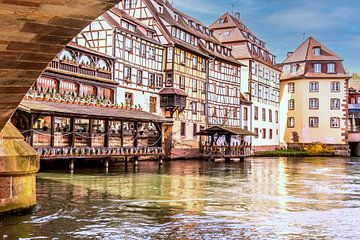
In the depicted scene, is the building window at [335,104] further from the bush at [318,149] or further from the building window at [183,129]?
the building window at [183,129]

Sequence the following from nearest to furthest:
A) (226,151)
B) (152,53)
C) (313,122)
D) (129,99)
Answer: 1. (129,99)
2. (152,53)
3. (226,151)
4. (313,122)

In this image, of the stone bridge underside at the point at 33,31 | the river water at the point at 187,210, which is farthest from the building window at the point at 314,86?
the stone bridge underside at the point at 33,31

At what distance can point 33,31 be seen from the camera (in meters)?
5.68

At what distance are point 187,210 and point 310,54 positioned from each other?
179 ft

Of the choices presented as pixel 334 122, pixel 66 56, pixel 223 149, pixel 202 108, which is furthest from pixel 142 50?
pixel 334 122

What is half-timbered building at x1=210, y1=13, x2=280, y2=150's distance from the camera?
184 feet

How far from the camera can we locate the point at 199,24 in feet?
171

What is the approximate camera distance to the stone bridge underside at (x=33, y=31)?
16.4 ft

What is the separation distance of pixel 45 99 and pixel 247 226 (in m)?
18.3

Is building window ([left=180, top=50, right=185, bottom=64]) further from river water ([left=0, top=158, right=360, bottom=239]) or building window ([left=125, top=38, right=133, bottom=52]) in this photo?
river water ([left=0, top=158, right=360, bottom=239])

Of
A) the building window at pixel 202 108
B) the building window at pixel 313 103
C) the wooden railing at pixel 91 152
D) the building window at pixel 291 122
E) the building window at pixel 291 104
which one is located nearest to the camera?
the wooden railing at pixel 91 152

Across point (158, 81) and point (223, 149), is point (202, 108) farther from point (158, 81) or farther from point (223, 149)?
point (158, 81)

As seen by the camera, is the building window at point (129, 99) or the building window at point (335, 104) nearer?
the building window at point (129, 99)

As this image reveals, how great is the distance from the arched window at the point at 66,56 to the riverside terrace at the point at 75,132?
11.6 ft
